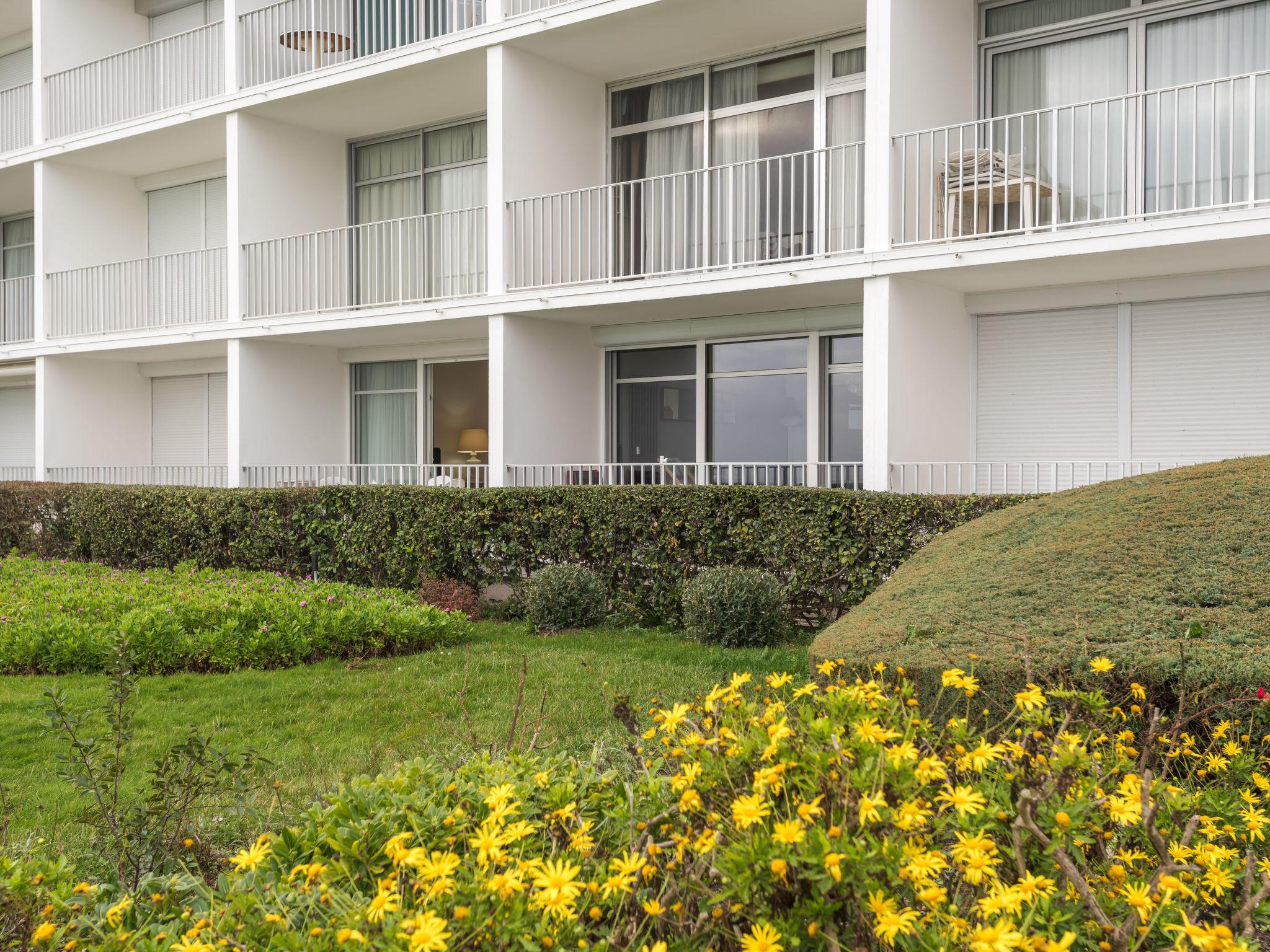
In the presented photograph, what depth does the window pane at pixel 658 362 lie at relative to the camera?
1536 centimetres

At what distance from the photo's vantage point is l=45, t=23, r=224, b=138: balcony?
19.1 metres

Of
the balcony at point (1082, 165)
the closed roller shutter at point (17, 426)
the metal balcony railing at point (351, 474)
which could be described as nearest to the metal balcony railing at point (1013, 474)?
the balcony at point (1082, 165)

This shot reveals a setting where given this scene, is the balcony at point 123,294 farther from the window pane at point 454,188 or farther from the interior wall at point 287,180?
the window pane at point 454,188

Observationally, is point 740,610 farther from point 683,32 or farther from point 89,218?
point 89,218

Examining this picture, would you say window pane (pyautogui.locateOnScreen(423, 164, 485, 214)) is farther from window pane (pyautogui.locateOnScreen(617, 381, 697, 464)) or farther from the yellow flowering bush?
the yellow flowering bush

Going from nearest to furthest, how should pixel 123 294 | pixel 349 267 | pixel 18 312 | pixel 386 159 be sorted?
pixel 349 267 → pixel 386 159 → pixel 123 294 → pixel 18 312

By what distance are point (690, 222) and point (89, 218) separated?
12439 millimetres

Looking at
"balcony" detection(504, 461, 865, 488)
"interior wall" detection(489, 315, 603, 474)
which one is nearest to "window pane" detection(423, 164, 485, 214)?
"interior wall" detection(489, 315, 603, 474)

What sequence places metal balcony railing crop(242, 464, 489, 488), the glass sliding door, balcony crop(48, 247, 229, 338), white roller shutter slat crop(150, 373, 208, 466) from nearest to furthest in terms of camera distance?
metal balcony railing crop(242, 464, 489, 488) → the glass sliding door → balcony crop(48, 247, 229, 338) → white roller shutter slat crop(150, 373, 208, 466)

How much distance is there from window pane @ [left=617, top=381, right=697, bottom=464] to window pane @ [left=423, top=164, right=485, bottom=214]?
403 cm

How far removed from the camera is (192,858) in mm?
3775

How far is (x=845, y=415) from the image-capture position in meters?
14.0

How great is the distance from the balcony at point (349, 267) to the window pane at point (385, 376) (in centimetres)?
120

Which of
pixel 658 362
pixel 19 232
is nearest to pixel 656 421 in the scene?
pixel 658 362
